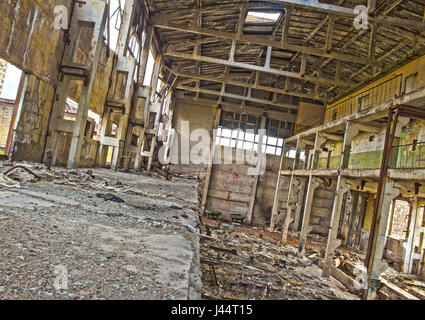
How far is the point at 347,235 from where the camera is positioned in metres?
21.6

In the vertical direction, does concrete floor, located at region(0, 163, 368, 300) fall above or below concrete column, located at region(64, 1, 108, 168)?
below

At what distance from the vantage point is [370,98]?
57.9 ft

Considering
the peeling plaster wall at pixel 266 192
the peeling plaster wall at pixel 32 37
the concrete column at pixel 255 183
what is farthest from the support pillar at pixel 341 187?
the peeling plaster wall at pixel 266 192

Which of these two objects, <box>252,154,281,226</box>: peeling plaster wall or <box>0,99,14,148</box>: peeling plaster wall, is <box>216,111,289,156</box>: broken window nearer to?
<box>252,154,281,226</box>: peeling plaster wall

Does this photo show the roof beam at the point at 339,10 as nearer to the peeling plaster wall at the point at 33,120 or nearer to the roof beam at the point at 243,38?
the roof beam at the point at 243,38

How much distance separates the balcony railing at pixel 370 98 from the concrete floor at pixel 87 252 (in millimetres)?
14216

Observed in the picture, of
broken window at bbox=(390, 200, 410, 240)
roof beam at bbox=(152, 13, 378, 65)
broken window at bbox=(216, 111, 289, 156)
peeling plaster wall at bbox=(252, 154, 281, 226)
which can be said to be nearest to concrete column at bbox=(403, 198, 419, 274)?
broken window at bbox=(390, 200, 410, 240)

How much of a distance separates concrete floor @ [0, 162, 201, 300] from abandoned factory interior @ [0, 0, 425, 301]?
0.05ft

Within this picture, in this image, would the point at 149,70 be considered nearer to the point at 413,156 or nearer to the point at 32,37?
the point at 32,37

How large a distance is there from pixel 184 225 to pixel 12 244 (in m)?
2.22

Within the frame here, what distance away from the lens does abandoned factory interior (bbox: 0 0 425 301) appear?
2.38 m

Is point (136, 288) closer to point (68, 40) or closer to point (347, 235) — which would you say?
point (68, 40)

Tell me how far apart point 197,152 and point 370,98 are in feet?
44.3
